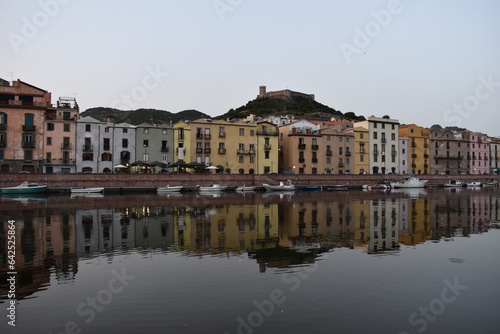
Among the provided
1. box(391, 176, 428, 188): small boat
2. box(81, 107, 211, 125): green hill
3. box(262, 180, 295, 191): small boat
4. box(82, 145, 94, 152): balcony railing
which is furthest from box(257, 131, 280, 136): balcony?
box(81, 107, 211, 125): green hill

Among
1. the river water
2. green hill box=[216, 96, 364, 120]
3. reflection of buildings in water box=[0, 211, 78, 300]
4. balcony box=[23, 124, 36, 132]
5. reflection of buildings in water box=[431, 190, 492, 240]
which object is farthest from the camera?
green hill box=[216, 96, 364, 120]

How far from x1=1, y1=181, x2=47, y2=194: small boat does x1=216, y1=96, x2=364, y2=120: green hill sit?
3962 inches

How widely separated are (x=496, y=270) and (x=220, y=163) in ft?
201

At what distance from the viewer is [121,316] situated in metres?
9.48

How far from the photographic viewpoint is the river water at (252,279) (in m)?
9.13

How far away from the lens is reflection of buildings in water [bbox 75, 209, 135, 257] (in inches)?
Answer: 702

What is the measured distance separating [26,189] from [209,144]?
31.3m

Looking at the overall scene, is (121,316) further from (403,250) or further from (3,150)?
(3,150)

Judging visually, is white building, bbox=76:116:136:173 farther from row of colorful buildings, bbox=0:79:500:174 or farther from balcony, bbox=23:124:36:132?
balcony, bbox=23:124:36:132

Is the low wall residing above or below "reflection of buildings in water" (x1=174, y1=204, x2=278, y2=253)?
above

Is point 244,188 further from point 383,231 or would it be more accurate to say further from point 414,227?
point 383,231

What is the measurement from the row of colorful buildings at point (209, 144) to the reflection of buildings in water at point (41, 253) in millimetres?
40680

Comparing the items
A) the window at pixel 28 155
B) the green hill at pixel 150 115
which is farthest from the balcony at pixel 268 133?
the green hill at pixel 150 115

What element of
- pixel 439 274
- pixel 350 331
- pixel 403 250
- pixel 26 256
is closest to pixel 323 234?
pixel 403 250
